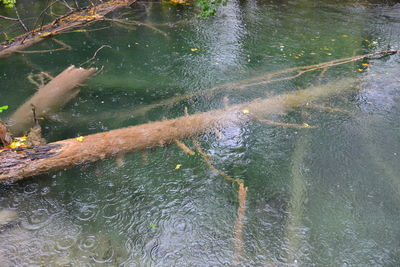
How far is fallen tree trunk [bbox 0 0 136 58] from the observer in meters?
6.93

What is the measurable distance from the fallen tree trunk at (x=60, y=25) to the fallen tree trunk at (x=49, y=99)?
7.89 ft

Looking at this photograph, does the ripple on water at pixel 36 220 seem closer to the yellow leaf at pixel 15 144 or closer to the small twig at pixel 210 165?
the yellow leaf at pixel 15 144

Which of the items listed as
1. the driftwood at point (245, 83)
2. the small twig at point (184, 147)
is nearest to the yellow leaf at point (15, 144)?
the driftwood at point (245, 83)

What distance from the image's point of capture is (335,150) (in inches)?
161

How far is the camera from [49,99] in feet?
16.1

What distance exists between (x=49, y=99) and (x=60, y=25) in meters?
4.39

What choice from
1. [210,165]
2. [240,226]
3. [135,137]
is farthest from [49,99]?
[240,226]

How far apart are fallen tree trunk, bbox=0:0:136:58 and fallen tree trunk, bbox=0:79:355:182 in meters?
4.37

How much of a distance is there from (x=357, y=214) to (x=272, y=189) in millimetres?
892

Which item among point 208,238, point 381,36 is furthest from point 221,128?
point 381,36

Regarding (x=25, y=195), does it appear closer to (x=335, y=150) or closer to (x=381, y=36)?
(x=335, y=150)

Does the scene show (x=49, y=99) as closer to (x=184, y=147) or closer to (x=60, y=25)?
(x=184, y=147)

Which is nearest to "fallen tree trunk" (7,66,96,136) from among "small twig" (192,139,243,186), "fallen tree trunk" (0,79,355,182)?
"fallen tree trunk" (0,79,355,182)

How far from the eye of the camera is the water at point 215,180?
2.89m
